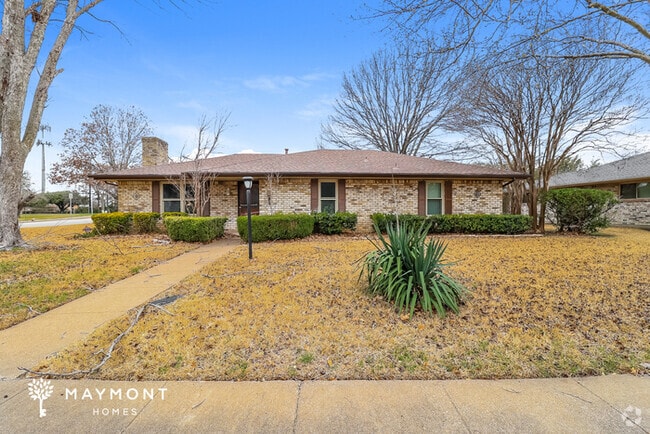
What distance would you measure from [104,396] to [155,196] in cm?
1175

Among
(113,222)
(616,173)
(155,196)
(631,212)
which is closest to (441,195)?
(616,173)

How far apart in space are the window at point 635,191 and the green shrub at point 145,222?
79.2 ft

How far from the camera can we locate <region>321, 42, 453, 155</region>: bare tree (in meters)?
20.2

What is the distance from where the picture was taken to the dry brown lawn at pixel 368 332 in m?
2.45

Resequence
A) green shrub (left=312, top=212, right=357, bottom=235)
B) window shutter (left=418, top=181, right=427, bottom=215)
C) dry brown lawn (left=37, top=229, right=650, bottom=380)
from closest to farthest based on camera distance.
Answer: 1. dry brown lawn (left=37, top=229, right=650, bottom=380)
2. green shrub (left=312, top=212, right=357, bottom=235)
3. window shutter (left=418, top=181, right=427, bottom=215)

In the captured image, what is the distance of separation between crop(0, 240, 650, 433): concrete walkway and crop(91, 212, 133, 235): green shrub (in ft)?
33.9

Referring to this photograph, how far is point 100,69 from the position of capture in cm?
1172

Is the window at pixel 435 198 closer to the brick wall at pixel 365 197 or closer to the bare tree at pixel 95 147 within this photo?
the brick wall at pixel 365 197

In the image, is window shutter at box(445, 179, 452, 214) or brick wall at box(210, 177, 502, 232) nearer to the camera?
brick wall at box(210, 177, 502, 232)

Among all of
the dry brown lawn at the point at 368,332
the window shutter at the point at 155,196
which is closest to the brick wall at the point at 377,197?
the dry brown lawn at the point at 368,332

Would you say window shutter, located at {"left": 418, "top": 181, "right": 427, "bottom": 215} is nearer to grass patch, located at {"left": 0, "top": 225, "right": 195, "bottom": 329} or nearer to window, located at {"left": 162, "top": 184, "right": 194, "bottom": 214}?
grass patch, located at {"left": 0, "top": 225, "right": 195, "bottom": 329}

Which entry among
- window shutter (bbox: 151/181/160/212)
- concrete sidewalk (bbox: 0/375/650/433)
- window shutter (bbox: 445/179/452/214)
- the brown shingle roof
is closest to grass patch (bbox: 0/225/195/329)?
concrete sidewalk (bbox: 0/375/650/433)

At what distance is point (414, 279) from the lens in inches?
149

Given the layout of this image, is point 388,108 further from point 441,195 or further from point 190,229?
point 190,229
